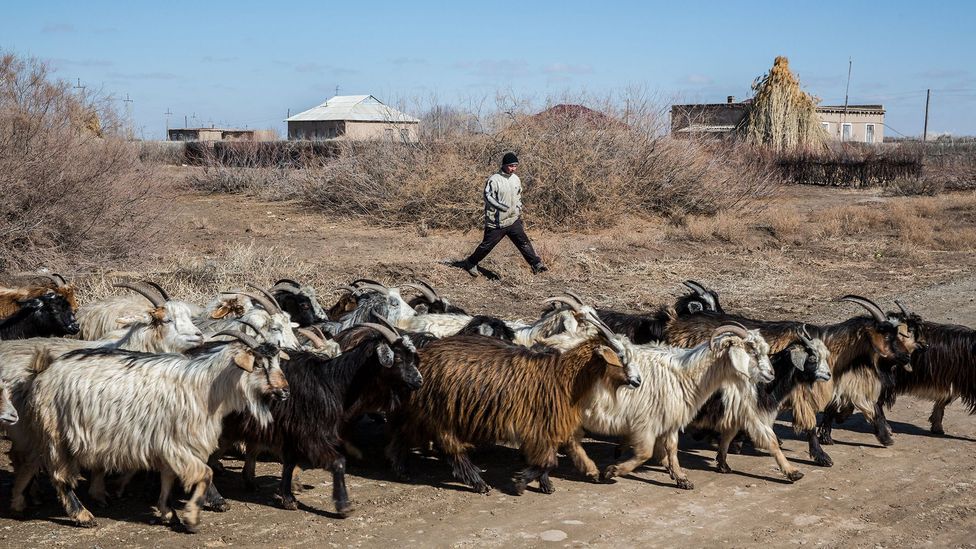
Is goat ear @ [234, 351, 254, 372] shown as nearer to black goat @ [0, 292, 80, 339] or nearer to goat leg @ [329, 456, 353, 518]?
goat leg @ [329, 456, 353, 518]

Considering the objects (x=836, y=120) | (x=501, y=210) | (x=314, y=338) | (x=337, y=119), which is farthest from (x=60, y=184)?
(x=836, y=120)

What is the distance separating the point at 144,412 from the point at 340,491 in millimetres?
1238

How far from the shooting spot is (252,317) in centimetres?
704

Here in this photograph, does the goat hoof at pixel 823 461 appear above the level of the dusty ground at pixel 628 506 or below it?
above

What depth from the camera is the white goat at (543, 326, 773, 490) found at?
22.7 feet

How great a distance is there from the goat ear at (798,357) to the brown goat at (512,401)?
57.9 inches

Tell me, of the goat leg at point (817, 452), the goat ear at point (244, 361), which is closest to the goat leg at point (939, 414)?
the goat leg at point (817, 452)

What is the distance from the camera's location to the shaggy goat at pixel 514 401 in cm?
664

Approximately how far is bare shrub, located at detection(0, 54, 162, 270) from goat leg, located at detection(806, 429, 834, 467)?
32.4ft

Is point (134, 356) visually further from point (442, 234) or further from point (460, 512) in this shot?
point (442, 234)

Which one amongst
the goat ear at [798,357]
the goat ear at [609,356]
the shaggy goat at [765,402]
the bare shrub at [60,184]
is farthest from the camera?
the bare shrub at [60,184]

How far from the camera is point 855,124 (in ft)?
154

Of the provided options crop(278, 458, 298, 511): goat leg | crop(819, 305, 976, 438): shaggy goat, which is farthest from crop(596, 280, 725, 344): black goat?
crop(278, 458, 298, 511): goat leg

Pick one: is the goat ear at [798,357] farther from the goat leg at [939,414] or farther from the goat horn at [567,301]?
the goat leg at [939,414]
